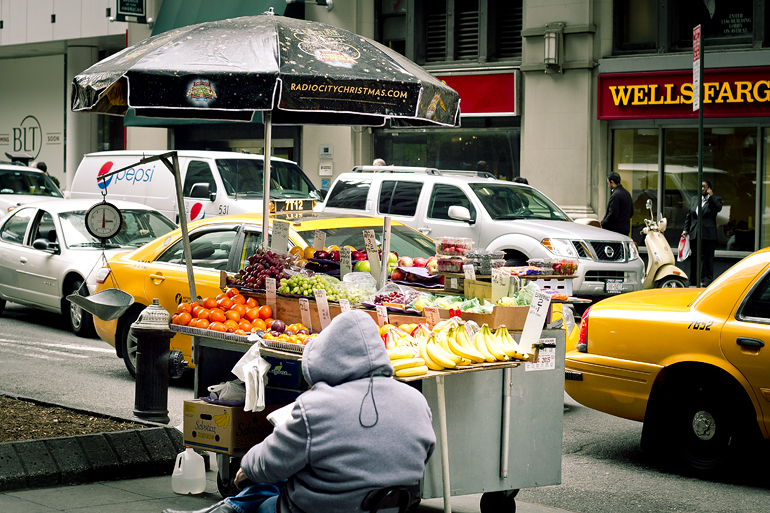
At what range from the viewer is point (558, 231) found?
1341cm

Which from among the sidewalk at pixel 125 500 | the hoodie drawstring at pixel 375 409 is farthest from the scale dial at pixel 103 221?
the hoodie drawstring at pixel 375 409

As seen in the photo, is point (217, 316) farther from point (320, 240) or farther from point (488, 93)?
point (488, 93)

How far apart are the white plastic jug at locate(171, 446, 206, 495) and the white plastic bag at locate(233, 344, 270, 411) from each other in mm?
833

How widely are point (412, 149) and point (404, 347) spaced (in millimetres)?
17283

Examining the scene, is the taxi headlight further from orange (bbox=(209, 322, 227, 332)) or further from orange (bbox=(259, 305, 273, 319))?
orange (bbox=(209, 322, 227, 332))

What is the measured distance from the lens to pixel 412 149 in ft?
72.5

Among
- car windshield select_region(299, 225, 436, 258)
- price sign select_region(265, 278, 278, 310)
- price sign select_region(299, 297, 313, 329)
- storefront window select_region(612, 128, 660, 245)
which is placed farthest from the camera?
storefront window select_region(612, 128, 660, 245)

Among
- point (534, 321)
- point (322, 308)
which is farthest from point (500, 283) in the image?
point (322, 308)

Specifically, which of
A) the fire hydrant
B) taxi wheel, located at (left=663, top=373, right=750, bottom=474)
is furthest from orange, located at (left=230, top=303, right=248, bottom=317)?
taxi wheel, located at (left=663, top=373, right=750, bottom=474)

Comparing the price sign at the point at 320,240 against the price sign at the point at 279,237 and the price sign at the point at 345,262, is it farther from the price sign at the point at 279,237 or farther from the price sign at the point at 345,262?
the price sign at the point at 345,262

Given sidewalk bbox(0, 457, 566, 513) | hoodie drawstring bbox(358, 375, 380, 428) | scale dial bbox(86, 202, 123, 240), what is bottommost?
sidewalk bbox(0, 457, 566, 513)

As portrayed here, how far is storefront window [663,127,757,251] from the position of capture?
1780cm

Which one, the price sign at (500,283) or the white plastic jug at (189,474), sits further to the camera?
the white plastic jug at (189,474)

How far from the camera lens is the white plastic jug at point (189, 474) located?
6066 millimetres
